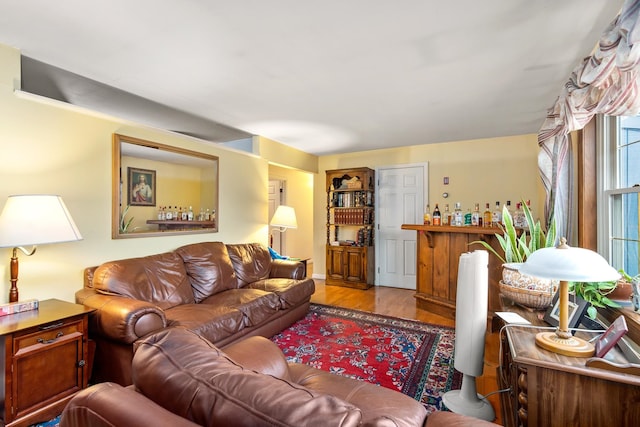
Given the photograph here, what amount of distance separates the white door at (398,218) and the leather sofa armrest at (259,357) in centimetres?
390

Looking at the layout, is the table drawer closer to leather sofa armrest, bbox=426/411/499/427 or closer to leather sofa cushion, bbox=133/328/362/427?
leather sofa cushion, bbox=133/328/362/427

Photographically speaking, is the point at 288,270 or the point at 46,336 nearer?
the point at 46,336

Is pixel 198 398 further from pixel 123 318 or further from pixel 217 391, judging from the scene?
pixel 123 318

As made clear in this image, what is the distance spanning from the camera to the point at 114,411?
2.23 ft

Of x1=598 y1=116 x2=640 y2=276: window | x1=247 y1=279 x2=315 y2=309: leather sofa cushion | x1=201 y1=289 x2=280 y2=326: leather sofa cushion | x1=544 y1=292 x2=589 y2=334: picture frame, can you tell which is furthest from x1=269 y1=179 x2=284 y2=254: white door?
x1=544 y1=292 x2=589 y2=334: picture frame

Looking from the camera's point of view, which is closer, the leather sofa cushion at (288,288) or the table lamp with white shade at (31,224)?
the table lamp with white shade at (31,224)

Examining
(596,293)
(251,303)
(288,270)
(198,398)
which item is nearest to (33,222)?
(251,303)

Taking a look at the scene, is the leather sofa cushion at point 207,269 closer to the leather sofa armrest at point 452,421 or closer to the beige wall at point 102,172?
the beige wall at point 102,172

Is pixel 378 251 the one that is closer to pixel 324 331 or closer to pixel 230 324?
pixel 324 331

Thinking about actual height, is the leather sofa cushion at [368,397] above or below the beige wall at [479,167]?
below

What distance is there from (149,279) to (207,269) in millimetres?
579

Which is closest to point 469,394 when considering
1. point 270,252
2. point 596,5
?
point 596,5

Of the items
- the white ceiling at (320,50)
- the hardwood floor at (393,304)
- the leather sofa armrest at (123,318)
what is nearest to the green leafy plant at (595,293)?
the hardwood floor at (393,304)

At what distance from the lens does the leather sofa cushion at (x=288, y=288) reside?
3.04 m
